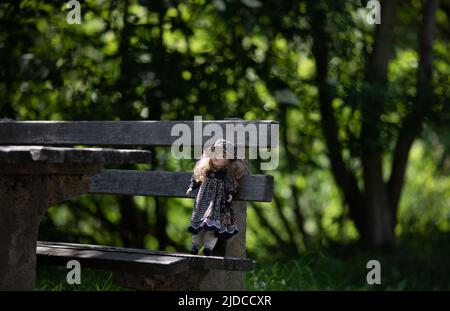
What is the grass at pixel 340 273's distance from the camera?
5.02 metres

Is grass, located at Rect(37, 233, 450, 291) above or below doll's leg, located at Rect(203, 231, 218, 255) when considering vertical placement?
below

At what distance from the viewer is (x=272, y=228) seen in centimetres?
765

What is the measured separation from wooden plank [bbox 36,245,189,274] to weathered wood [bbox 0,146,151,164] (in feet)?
1.43

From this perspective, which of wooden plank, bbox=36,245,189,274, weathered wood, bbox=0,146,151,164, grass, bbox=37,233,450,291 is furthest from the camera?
grass, bbox=37,233,450,291

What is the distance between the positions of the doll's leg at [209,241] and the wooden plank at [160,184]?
0.71ft

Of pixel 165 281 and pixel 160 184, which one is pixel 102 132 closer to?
pixel 160 184

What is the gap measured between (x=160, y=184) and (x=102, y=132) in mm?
443

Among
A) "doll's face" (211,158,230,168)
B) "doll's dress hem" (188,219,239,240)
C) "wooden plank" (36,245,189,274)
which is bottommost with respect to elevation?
"wooden plank" (36,245,189,274)

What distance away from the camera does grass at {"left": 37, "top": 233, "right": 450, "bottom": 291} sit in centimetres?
502

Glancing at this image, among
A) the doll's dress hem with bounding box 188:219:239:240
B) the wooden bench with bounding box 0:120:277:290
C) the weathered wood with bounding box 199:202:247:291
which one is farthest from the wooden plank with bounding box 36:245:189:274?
the weathered wood with bounding box 199:202:247:291

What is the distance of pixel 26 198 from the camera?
10.7 feet

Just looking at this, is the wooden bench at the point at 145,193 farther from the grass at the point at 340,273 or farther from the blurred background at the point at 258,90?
the blurred background at the point at 258,90

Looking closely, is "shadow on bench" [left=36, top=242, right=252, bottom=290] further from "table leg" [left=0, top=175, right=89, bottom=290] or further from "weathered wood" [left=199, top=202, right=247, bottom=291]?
"table leg" [left=0, top=175, right=89, bottom=290]
